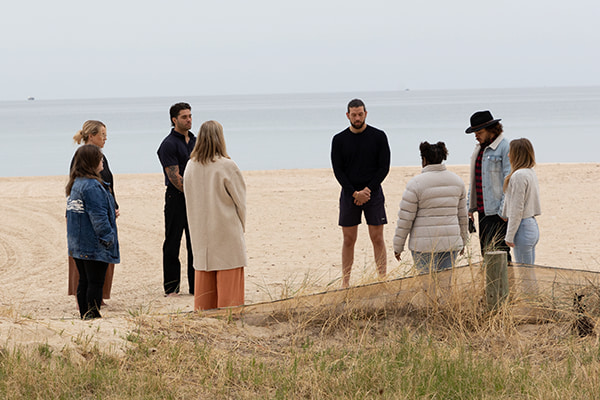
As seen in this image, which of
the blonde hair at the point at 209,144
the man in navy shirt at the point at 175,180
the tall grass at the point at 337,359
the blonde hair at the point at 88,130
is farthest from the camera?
the man in navy shirt at the point at 175,180

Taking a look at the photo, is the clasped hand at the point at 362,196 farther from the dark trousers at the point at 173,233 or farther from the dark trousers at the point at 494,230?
the dark trousers at the point at 173,233

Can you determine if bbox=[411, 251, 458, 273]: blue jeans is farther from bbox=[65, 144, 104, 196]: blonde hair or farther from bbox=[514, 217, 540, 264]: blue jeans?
bbox=[65, 144, 104, 196]: blonde hair

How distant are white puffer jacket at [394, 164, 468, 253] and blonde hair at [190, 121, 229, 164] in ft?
5.48

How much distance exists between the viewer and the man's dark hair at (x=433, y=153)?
6031 mm

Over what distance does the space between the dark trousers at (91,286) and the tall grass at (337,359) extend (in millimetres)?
1070

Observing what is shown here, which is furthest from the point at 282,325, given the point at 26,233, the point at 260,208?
the point at 260,208

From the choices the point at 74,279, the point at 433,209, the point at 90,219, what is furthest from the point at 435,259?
the point at 74,279

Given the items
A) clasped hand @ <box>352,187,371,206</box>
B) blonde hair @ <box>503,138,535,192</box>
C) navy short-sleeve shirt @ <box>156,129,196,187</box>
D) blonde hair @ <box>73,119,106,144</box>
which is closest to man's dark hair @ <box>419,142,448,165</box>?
blonde hair @ <box>503,138,535,192</box>

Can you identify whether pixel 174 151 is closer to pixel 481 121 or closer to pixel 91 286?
pixel 91 286

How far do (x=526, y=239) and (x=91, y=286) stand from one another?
3.95 metres

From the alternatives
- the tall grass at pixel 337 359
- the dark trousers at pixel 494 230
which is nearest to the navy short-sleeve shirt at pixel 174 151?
the tall grass at pixel 337 359

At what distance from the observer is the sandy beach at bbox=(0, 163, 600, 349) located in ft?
19.3

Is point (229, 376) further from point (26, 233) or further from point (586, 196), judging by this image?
point (586, 196)

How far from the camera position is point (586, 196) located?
16250mm
